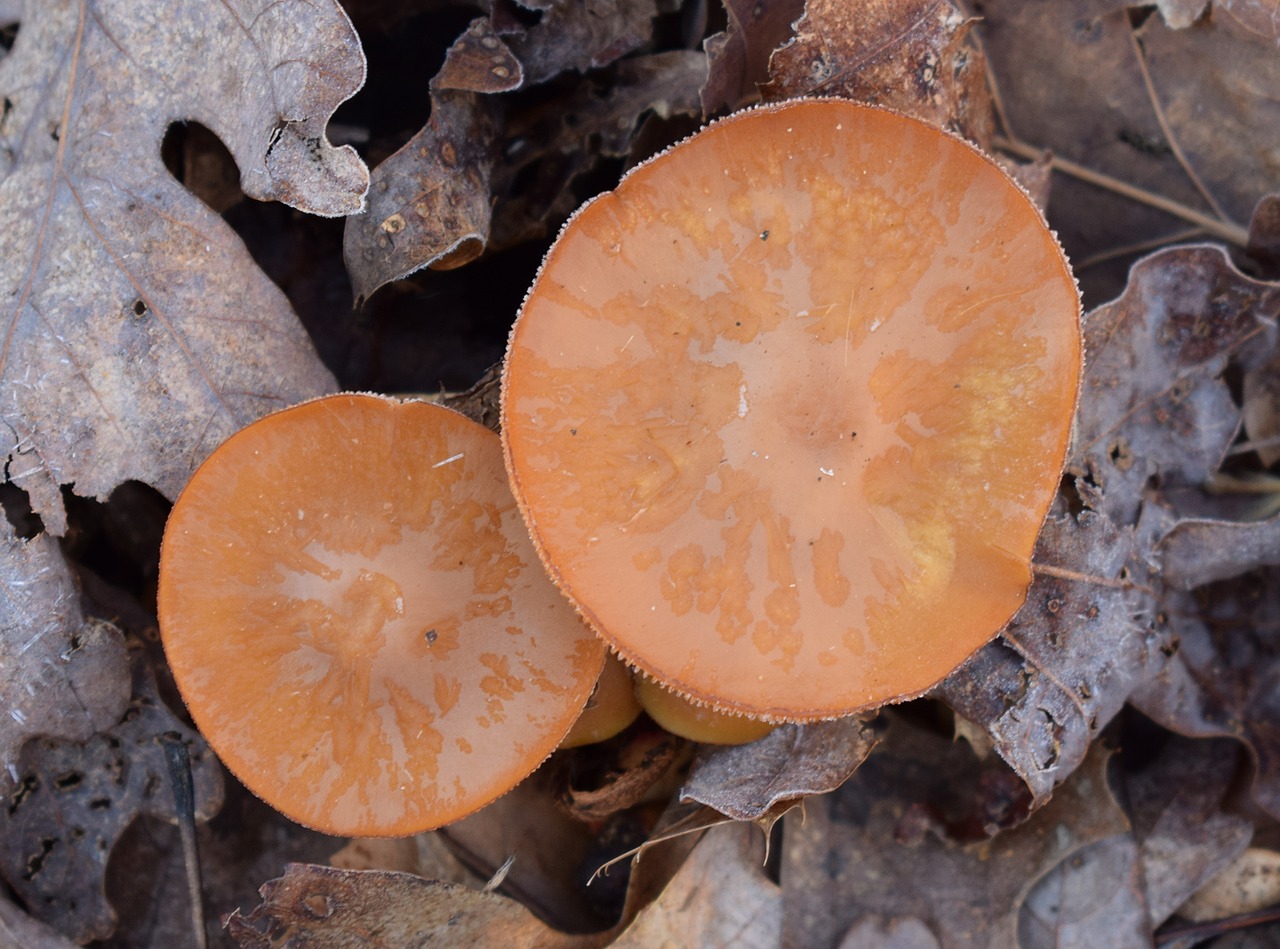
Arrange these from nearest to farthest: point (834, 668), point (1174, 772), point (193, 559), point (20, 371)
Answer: point (834, 668)
point (193, 559)
point (20, 371)
point (1174, 772)

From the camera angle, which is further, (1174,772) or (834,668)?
(1174,772)

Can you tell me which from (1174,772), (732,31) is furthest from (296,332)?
(1174,772)

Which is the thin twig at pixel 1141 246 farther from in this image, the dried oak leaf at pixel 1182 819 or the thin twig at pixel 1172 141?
the dried oak leaf at pixel 1182 819

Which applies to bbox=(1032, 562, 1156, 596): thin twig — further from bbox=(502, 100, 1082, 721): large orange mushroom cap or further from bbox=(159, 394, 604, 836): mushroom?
bbox=(159, 394, 604, 836): mushroom

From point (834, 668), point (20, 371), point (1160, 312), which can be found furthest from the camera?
point (1160, 312)

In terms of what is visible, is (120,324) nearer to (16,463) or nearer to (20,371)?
(20,371)

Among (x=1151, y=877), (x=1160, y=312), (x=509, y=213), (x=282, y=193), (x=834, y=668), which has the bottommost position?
(x=1151, y=877)
